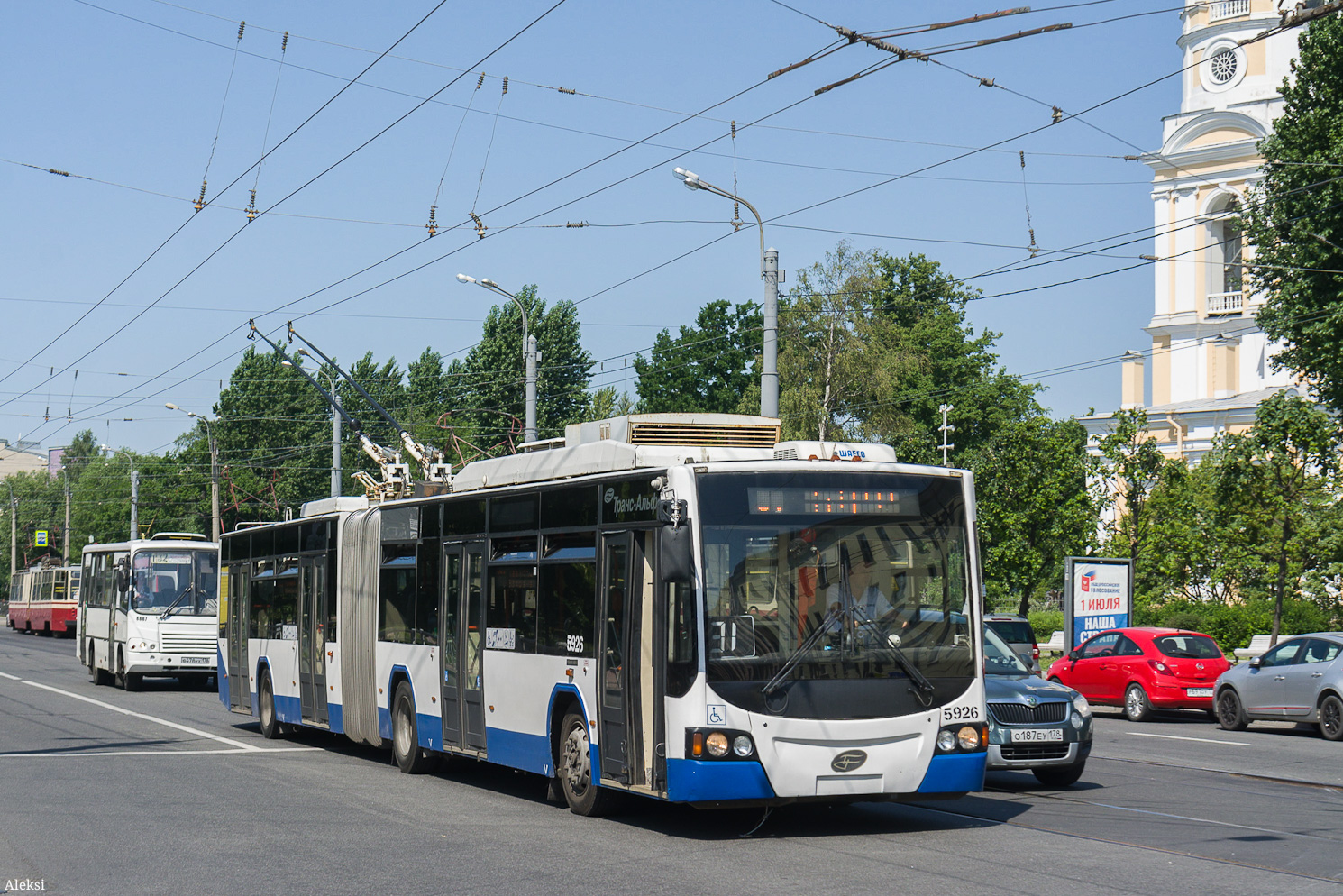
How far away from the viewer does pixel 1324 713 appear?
19828 mm

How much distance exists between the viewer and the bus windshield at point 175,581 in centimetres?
2880

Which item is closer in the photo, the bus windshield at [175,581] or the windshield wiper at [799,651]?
the windshield wiper at [799,651]

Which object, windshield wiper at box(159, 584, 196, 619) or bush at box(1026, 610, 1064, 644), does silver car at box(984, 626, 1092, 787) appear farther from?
bush at box(1026, 610, 1064, 644)

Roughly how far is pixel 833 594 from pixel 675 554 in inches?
51.2

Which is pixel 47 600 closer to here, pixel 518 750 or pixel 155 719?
pixel 155 719

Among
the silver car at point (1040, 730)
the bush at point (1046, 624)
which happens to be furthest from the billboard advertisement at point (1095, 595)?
the bush at point (1046, 624)

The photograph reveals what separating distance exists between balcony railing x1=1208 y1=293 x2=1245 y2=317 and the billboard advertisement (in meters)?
44.6

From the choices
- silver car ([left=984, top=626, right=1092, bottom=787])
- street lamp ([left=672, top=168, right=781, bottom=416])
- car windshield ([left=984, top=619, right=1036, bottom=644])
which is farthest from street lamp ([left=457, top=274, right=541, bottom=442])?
silver car ([left=984, top=626, right=1092, bottom=787])

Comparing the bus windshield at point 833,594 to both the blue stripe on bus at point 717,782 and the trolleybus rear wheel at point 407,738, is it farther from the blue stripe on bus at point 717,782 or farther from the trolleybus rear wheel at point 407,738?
the trolleybus rear wheel at point 407,738

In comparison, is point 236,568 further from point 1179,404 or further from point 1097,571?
point 1179,404

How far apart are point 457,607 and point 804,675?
4952 millimetres

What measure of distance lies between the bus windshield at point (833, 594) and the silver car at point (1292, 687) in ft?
37.6

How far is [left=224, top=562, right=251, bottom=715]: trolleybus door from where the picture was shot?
67.4 feet

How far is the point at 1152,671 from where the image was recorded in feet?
76.8
